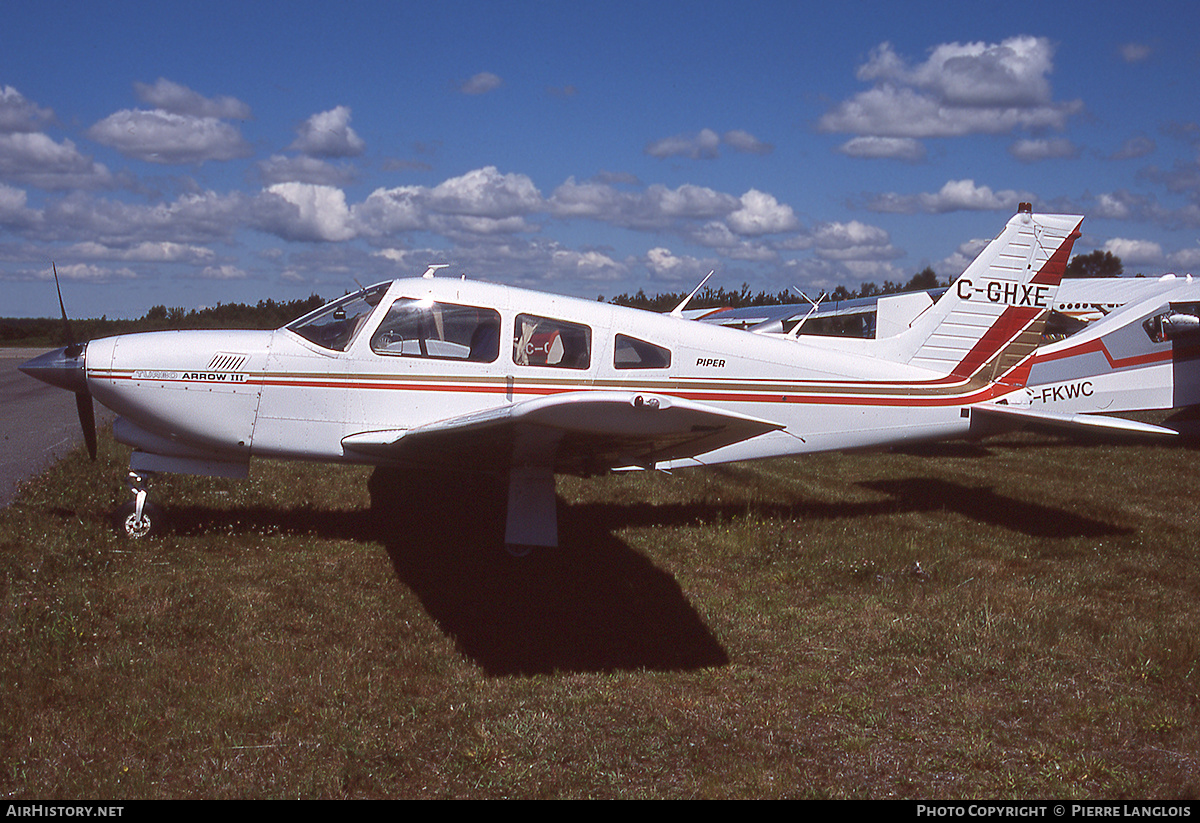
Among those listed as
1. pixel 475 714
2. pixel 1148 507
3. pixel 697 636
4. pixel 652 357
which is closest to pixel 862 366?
pixel 652 357

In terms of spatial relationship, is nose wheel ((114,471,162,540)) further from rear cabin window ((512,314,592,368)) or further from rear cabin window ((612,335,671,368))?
rear cabin window ((612,335,671,368))

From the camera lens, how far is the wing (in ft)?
14.3

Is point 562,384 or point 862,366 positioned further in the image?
point 862,366

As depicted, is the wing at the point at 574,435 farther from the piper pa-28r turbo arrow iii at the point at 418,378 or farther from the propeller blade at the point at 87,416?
the propeller blade at the point at 87,416

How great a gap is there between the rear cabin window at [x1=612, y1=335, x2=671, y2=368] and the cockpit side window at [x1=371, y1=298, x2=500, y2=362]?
106 centimetres

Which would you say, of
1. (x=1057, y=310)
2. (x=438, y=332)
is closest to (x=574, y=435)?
(x=438, y=332)

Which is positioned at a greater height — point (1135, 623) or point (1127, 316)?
point (1127, 316)

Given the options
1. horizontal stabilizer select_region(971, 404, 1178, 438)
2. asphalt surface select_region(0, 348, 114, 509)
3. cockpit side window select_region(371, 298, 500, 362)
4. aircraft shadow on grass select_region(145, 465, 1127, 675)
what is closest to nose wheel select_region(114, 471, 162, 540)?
aircraft shadow on grass select_region(145, 465, 1127, 675)

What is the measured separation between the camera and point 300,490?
967cm

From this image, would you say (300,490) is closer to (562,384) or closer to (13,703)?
(562,384)
